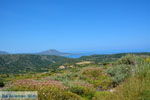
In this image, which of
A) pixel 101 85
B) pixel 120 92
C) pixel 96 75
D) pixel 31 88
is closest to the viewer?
pixel 120 92

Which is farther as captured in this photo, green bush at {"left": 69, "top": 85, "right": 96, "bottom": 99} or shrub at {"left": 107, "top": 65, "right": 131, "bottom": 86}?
shrub at {"left": 107, "top": 65, "right": 131, "bottom": 86}

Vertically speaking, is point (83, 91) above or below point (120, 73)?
below

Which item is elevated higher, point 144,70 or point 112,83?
point 144,70

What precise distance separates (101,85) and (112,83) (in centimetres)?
71

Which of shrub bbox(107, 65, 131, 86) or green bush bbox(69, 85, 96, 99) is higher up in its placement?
shrub bbox(107, 65, 131, 86)

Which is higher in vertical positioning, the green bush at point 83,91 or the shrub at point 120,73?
the shrub at point 120,73

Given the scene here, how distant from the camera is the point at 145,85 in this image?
530 cm

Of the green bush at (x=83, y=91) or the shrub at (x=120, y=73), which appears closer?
the green bush at (x=83, y=91)

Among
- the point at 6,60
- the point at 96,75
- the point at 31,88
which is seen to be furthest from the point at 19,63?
the point at 31,88

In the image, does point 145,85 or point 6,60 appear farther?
point 6,60

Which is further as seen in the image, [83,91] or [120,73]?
[120,73]

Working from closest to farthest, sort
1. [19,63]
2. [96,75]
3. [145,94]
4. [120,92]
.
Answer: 1. [145,94]
2. [120,92]
3. [96,75]
4. [19,63]

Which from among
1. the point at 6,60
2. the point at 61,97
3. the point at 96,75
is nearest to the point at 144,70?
the point at 61,97

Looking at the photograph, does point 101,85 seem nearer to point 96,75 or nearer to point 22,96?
point 96,75
